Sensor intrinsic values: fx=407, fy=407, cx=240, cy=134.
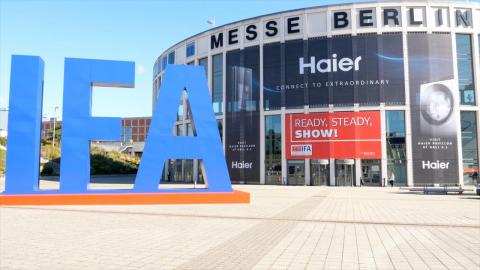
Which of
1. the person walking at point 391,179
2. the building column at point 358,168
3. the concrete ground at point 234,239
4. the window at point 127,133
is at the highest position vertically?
the window at point 127,133

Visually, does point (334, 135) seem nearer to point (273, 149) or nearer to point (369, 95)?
point (369, 95)

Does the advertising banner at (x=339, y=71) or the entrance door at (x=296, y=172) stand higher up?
the advertising banner at (x=339, y=71)

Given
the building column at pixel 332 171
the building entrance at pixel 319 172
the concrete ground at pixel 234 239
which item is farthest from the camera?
the building entrance at pixel 319 172

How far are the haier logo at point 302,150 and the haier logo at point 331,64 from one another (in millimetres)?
6994

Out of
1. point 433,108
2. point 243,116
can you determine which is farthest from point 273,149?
point 433,108

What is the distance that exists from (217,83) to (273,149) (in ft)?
32.4

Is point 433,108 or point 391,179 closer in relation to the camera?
point 391,179

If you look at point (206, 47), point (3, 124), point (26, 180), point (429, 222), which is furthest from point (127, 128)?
point (429, 222)

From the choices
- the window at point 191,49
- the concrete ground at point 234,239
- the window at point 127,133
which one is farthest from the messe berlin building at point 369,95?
the window at point 127,133

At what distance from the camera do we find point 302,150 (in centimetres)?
3803

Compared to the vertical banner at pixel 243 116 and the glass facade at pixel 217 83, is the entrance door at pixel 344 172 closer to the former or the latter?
the vertical banner at pixel 243 116

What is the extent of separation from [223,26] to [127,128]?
62.5 metres

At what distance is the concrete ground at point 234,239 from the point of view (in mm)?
7070

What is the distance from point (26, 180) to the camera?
16.3 meters
